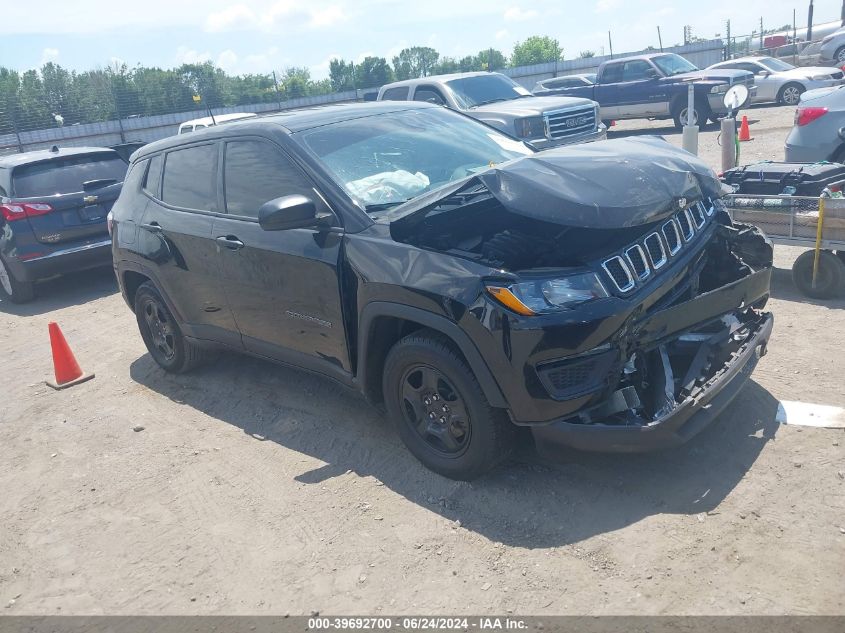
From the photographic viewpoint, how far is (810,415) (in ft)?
13.5

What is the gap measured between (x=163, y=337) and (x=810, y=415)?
184 inches

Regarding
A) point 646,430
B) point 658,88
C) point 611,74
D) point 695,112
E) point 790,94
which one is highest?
point 611,74

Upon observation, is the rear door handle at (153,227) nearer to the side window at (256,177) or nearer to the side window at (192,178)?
the side window at (192,178)

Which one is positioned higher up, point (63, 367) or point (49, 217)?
point (49, 217)

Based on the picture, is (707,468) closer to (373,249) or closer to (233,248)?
(373,249)

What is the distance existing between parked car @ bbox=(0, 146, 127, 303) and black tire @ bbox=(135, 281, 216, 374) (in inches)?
137

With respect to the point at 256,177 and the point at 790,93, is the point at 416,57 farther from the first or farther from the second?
the point at 256,177

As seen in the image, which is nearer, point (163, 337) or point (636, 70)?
point (163, 337)

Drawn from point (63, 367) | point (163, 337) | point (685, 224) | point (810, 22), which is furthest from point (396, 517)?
point (810, 22)

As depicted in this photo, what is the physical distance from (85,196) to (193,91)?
2136 cm

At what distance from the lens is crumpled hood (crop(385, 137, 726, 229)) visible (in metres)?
3.39

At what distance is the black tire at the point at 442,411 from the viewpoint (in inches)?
141

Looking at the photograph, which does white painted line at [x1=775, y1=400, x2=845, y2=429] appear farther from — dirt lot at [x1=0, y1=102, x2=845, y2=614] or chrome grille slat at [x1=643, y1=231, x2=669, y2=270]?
chrome grille slat at [x1=643, y1=231, x2=669, y2=270]
